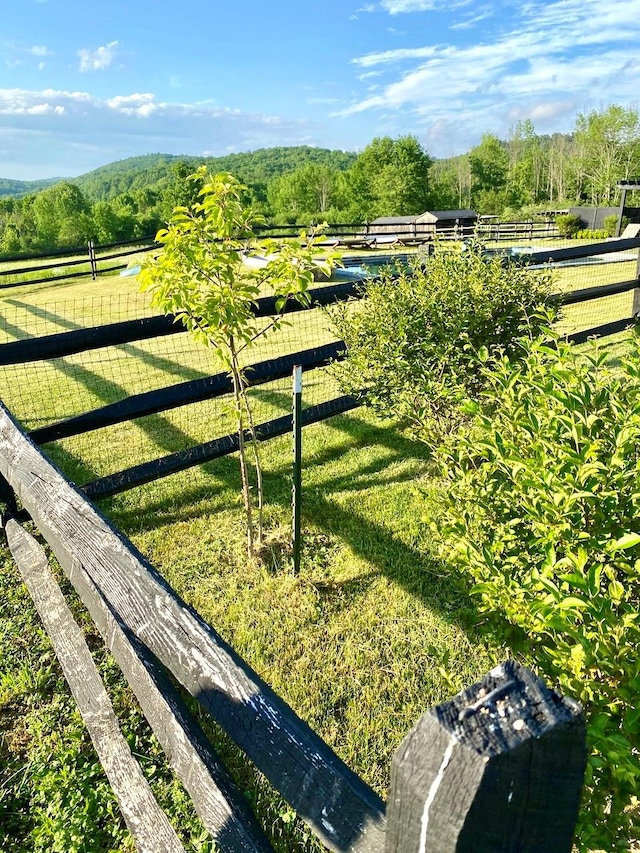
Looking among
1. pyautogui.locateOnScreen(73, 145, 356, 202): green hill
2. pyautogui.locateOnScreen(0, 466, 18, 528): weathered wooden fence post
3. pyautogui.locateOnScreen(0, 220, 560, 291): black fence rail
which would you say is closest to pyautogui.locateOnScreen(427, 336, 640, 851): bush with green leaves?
pyautogui.locateOnScreen(0, 220, 560, 291): black fence rail

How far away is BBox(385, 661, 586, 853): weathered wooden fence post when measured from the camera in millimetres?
601

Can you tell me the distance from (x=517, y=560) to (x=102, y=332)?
3026 mm

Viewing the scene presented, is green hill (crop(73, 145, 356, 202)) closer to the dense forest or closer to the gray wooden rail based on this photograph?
the dense forest

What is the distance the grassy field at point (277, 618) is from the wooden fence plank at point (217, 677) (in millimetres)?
678

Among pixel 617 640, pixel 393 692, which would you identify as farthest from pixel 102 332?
pixel 617 640

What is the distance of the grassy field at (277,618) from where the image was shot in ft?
7.41

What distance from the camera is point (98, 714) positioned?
2.13 m

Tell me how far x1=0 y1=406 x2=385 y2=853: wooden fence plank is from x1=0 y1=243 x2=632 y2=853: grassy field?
68cm

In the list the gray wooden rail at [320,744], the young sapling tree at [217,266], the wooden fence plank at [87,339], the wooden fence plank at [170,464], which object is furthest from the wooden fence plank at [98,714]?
the young sapling tree at [217,266]

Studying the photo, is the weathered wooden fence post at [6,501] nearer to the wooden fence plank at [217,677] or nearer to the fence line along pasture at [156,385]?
Answer: the fence line along pasture at [156,385]

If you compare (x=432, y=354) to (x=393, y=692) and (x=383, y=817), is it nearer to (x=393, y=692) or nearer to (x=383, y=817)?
(x=393, y=692)

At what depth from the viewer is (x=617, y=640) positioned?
50.1 inches

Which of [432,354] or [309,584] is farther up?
[432,354]

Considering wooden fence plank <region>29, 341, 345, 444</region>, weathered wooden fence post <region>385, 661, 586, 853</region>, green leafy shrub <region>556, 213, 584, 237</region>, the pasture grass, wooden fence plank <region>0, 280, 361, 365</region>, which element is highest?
green leafy shrub <region>556, 213, 584, 237</region>
